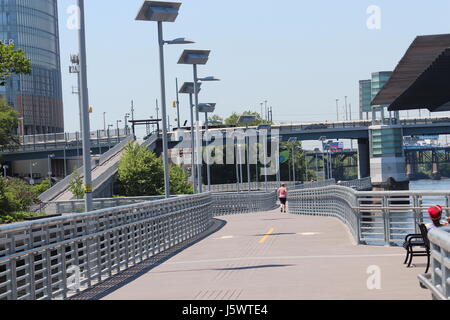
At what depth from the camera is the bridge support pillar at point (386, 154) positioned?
5266 inches

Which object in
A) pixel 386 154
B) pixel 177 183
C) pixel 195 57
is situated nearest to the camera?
pixel 195 57

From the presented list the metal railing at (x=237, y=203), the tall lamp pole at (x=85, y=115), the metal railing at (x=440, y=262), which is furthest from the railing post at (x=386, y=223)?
the metal railing at (x=237, y=203)

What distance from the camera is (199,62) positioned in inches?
1890

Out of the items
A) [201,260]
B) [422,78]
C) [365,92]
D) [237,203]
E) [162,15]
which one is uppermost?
[365,92]

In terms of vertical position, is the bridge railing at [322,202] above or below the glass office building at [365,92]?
below

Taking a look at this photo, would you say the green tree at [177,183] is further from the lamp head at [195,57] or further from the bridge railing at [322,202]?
the lamp head at [195,57]

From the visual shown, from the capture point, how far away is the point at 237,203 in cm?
6053

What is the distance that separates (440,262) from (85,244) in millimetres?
8716

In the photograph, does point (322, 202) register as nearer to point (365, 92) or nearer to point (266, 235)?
point (266, 235)

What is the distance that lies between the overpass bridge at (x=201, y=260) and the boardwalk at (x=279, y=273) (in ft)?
0.06

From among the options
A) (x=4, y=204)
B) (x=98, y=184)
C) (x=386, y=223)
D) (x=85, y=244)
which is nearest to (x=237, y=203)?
(x=4, y=204)

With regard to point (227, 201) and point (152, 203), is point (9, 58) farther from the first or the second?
point (227, 201)
